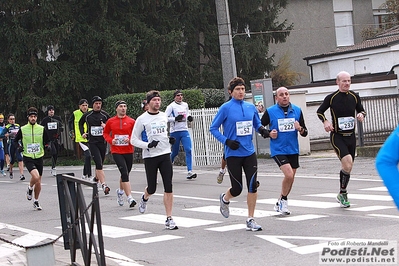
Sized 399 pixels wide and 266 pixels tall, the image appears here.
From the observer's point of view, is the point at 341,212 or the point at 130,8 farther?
the point at 130,8

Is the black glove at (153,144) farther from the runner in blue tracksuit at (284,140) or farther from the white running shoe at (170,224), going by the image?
the runner in blue tracksuit at (284,140)

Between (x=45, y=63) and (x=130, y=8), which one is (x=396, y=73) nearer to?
(x=130, y=8)

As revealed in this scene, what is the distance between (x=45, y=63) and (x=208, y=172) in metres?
12.5

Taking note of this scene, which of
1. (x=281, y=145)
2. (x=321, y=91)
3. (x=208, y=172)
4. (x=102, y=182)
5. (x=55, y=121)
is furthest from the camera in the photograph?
(x=321, y=91)

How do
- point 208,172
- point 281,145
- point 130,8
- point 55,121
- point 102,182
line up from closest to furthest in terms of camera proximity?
point 281,145 → point 102,182 → point 208,172 → point 55,121 → point 130,8

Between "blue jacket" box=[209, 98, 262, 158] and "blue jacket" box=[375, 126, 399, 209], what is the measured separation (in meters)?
6.47

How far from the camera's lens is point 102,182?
15.6 m

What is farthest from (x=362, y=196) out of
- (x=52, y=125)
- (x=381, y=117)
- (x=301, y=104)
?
(x=52, y=125)

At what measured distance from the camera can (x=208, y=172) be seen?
20.1 metres

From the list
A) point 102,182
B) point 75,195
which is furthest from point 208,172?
point 75,195

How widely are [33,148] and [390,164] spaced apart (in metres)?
11.6

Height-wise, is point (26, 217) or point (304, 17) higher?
point (304, 17)

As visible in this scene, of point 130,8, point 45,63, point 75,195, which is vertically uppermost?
point 130,8

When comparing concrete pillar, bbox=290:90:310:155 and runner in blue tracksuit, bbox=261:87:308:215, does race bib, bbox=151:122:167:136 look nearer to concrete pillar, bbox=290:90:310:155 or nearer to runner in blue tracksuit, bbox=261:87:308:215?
runner in blue tracksuit, bbox=261:87:308:215
